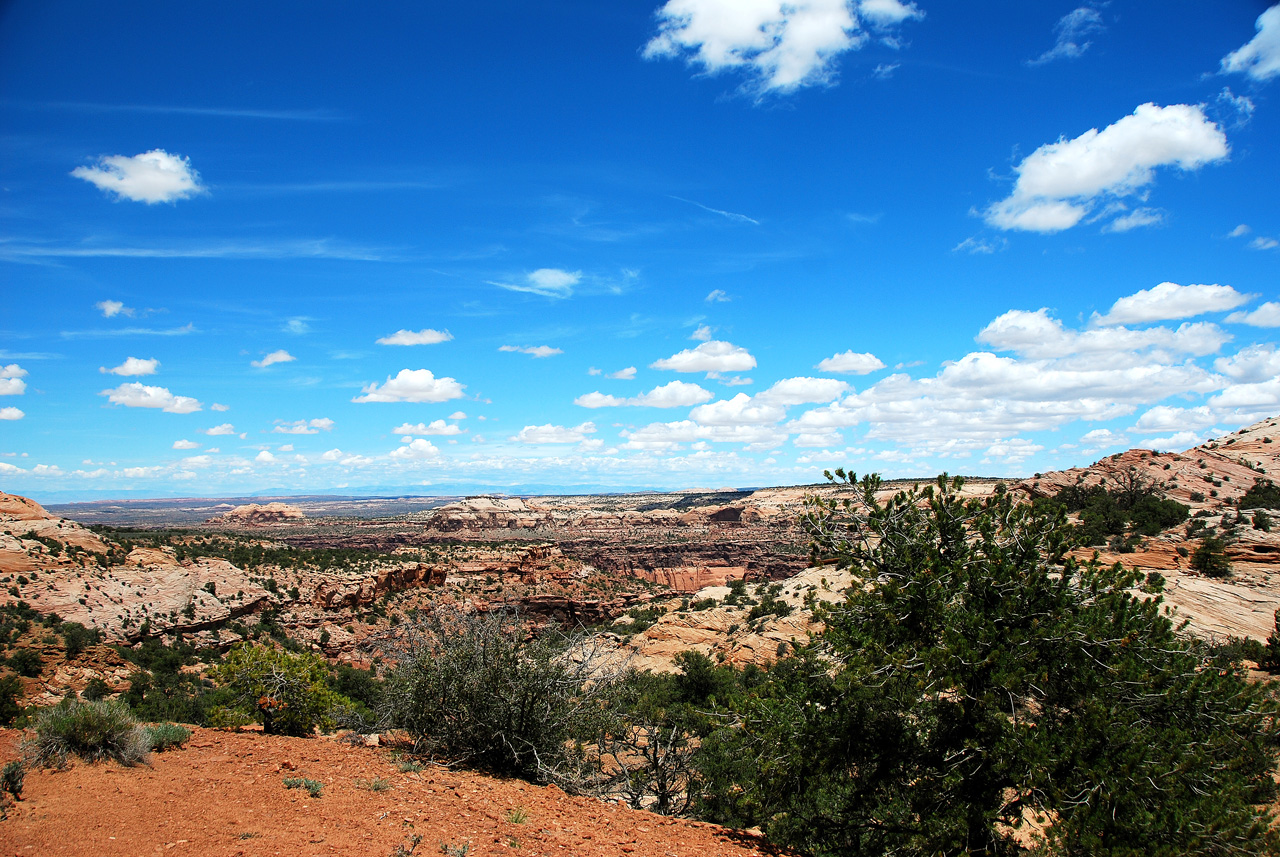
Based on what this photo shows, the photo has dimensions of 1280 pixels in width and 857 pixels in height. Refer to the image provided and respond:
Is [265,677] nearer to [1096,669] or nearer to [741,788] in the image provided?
[741,788]

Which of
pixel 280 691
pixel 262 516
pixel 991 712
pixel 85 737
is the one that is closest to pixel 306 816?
pixel 85 737

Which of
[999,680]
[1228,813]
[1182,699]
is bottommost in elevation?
[1228,813]

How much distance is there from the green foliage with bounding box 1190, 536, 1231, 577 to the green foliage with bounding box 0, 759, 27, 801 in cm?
3504

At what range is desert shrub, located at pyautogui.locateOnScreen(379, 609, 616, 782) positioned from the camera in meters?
10.7

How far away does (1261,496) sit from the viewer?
31922 millimetres

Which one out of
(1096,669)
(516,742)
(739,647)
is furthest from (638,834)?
(739,647)

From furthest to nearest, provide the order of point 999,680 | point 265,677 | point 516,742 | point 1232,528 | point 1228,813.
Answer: point 1232,528, point 265,677, point 516,742, point 999,680, point 1228,813

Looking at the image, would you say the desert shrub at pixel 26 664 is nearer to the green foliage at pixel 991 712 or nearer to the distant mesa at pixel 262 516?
the green foliage at pixel 991 712

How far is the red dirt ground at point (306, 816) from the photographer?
6664mm

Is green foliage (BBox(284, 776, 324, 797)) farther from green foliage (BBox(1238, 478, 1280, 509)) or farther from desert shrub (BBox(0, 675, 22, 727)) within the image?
green foliage (BBox(1238, 478, 1280, 509))

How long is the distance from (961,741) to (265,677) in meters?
14.5

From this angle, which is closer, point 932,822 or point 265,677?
point 932,822

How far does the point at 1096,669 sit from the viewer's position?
25.2ft

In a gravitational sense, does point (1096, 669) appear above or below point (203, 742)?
above
